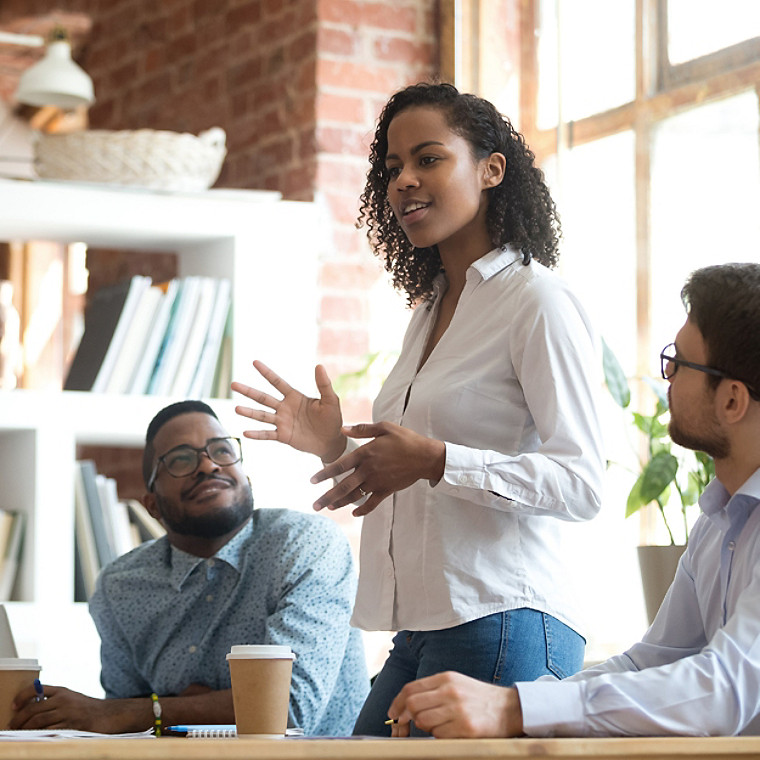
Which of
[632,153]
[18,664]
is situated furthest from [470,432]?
[632,153]

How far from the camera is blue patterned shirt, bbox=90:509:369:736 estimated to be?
212 centimetres

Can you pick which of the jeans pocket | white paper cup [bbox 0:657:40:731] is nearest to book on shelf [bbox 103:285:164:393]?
white paper cup [bbox 0:657:40:731]

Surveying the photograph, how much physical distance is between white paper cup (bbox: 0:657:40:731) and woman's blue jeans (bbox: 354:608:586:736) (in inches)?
18.4

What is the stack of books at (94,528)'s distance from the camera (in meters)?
3.09

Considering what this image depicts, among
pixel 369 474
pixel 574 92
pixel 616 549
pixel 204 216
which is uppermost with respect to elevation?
pixel 574 92

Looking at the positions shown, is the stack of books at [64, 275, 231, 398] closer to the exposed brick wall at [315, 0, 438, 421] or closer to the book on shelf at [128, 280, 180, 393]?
the book on shelf at [128, 280, 180, 393]

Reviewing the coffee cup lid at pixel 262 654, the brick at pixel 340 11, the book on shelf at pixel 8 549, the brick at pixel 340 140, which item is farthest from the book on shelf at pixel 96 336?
the coffee cup lid at pixel 262 654

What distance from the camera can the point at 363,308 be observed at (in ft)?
11.0

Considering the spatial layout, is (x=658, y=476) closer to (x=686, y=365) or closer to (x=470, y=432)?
(x=470, y=432)

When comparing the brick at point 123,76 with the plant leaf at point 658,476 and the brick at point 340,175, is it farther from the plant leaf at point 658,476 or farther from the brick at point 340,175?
the plant leaf at point 658,476

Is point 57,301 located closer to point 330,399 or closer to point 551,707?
point 330,399

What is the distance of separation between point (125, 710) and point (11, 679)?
558 millimetres

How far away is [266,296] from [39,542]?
79cm

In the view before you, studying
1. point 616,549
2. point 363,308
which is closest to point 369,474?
point 616,549
